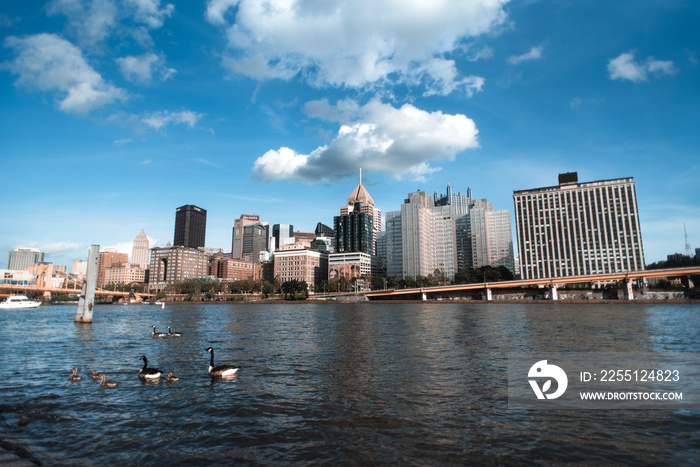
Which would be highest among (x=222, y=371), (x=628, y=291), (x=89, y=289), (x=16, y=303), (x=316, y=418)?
(x=89, y=289)

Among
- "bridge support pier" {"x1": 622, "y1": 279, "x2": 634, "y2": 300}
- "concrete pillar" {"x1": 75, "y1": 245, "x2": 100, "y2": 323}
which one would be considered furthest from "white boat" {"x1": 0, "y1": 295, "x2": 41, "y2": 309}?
"bridge support pier" {"x1": 622, "y1": 279, "x2": 634, "y2": 300}

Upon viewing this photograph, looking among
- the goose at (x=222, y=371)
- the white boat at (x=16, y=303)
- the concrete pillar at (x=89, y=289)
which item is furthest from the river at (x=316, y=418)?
the white boat at (x=16, y=303)

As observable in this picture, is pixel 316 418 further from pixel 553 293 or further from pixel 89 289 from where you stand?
pixel 553 293

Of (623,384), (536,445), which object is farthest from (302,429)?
(623,384)

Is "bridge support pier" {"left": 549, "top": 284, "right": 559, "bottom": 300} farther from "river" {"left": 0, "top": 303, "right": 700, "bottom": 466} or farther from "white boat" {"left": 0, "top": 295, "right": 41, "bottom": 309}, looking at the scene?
"white boat" {"left": 0, "top": 295, "right": 41, "bottom": 309}

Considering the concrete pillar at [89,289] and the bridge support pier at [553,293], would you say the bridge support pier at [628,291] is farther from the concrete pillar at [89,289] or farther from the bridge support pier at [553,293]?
the concrete pillar at [89,289]

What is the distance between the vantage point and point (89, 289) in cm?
5812

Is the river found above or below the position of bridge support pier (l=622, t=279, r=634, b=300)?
below

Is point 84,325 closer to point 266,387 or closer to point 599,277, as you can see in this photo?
point 266,387

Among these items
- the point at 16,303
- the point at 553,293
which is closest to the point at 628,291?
the point at 553,293

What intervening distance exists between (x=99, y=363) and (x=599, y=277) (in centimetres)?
16199

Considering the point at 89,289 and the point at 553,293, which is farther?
the point at 553,293

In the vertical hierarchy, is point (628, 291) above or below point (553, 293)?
above

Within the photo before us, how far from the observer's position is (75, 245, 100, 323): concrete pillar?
55.5 m
